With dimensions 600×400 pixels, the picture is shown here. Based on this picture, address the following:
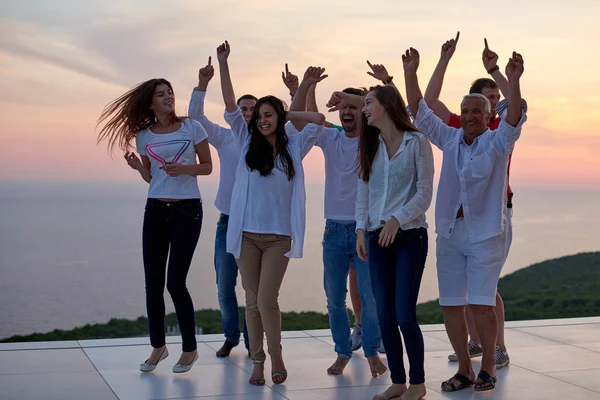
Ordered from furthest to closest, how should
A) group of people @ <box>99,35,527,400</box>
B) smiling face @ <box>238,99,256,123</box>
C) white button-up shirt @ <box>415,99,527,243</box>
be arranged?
smiling face @ <box>238,99,256,123</box>
white button-up shirt @ <box>415,99,527,243</box>
group of people @ <box>99,35,527,400</box>

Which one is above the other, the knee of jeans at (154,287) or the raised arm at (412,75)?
the raised arm at (412,75)

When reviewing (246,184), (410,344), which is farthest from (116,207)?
A: (410,344)

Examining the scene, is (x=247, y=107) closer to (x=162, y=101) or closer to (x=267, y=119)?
(x=162, y=101)

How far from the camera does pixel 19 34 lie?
1048cm

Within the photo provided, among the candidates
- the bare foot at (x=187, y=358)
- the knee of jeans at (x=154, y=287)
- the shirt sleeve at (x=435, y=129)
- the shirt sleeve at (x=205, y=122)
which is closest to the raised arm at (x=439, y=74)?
the shirt sleeve at (x=435, y=129)

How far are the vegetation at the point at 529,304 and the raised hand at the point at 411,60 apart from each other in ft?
11.8

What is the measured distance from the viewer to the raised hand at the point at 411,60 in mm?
4547

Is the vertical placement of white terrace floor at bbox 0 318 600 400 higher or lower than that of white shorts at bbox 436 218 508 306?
lower

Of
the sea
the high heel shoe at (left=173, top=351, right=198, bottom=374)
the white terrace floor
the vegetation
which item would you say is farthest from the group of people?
the sea

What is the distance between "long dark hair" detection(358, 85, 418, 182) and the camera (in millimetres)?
4316

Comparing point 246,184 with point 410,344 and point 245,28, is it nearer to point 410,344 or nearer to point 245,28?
point 410,344

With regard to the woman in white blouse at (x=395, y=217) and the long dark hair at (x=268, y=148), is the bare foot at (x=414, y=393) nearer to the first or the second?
the woman in white blouse at (x=395, y=217)

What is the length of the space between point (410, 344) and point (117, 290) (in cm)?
1181

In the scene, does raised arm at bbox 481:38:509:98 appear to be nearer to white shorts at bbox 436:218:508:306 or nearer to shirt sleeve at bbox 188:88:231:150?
white shorts at bbox 436:218:508:306
